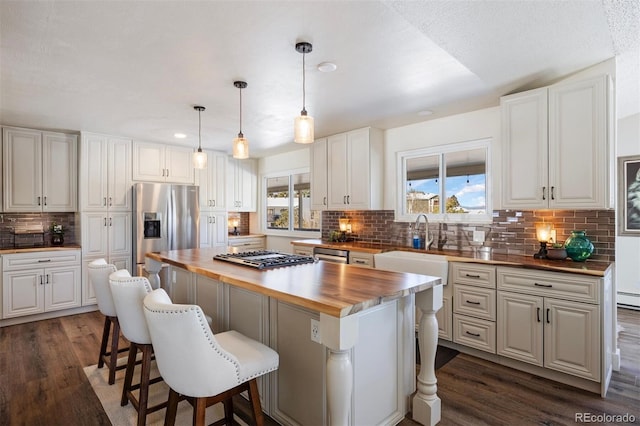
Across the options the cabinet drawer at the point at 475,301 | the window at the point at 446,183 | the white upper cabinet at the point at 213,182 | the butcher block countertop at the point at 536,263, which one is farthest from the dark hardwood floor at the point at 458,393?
the white upper cabinet at the point at 213,182

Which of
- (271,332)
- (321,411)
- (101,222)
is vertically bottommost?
(321,411)

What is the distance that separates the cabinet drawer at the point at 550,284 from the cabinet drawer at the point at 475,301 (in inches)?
5.8

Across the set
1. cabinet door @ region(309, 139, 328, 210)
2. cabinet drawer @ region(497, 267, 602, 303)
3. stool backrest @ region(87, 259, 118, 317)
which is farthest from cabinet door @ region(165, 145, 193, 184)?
cabinet drawer @ region(497, 267, 602, 303)

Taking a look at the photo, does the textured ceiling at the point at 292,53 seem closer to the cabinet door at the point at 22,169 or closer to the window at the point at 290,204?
the cabinet door at the point at 22,169

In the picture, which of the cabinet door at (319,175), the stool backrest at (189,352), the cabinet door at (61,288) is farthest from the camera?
the cabinet door at (319,175)

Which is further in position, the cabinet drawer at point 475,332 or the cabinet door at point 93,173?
the cabinet door at point 93,173

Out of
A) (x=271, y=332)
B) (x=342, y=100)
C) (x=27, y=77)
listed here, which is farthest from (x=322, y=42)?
(x=27, y=77)

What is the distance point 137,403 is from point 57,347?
1928mm

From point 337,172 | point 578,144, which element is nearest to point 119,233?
point 337,172

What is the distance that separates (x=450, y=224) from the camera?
375 cm

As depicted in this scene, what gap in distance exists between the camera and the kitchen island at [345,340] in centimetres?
153

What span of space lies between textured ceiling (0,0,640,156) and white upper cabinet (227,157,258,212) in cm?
245

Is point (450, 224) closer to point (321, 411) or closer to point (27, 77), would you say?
point (321, 411)

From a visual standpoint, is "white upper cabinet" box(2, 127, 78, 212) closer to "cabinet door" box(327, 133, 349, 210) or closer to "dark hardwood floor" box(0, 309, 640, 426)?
"dark hardwood floor" box(0, 309, 640, 426)
